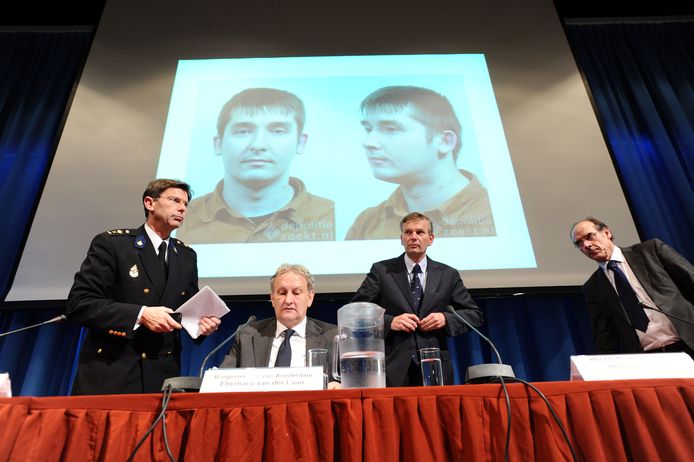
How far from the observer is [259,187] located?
2.86m

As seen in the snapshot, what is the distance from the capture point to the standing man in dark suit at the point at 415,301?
6.38 feet

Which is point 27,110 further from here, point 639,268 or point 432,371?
point 639,268

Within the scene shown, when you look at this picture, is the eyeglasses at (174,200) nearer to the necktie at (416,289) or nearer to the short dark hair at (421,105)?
the necktie at (416,289)

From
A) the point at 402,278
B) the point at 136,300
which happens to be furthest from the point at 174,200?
the point at 402,278

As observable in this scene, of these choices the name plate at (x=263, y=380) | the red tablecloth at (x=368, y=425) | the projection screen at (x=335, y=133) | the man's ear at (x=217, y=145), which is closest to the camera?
the red tablecloth at (x=368, y=425)

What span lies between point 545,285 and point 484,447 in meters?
1.77

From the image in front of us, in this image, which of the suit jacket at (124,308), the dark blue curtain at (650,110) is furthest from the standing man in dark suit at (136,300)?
the dark blue curtain at (650,110)

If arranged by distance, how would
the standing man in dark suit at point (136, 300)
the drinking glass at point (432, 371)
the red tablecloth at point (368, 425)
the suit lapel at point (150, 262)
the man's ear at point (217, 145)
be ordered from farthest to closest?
the man's ear at point (217, 145) < the suit lapel at point (150, 262) < the standing man in dark suit at point (136, 300) < the drinking glass at point (432, 371) < the red tablecloth at point (368, 425)

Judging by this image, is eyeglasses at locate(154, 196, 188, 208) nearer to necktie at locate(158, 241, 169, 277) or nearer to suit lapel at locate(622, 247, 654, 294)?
necktie at locate(158, 241, 169, 277)

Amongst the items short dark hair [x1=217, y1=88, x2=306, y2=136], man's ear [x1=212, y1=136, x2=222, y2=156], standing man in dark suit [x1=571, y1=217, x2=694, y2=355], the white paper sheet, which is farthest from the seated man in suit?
short dark hair [x1=217, y1=88, x2=306, y2=136]

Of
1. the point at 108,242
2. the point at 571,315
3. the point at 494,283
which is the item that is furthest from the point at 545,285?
the point at 108,242

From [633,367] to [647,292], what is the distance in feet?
3.47

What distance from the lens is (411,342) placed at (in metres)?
1.99

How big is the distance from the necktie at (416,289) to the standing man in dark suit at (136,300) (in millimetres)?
982
